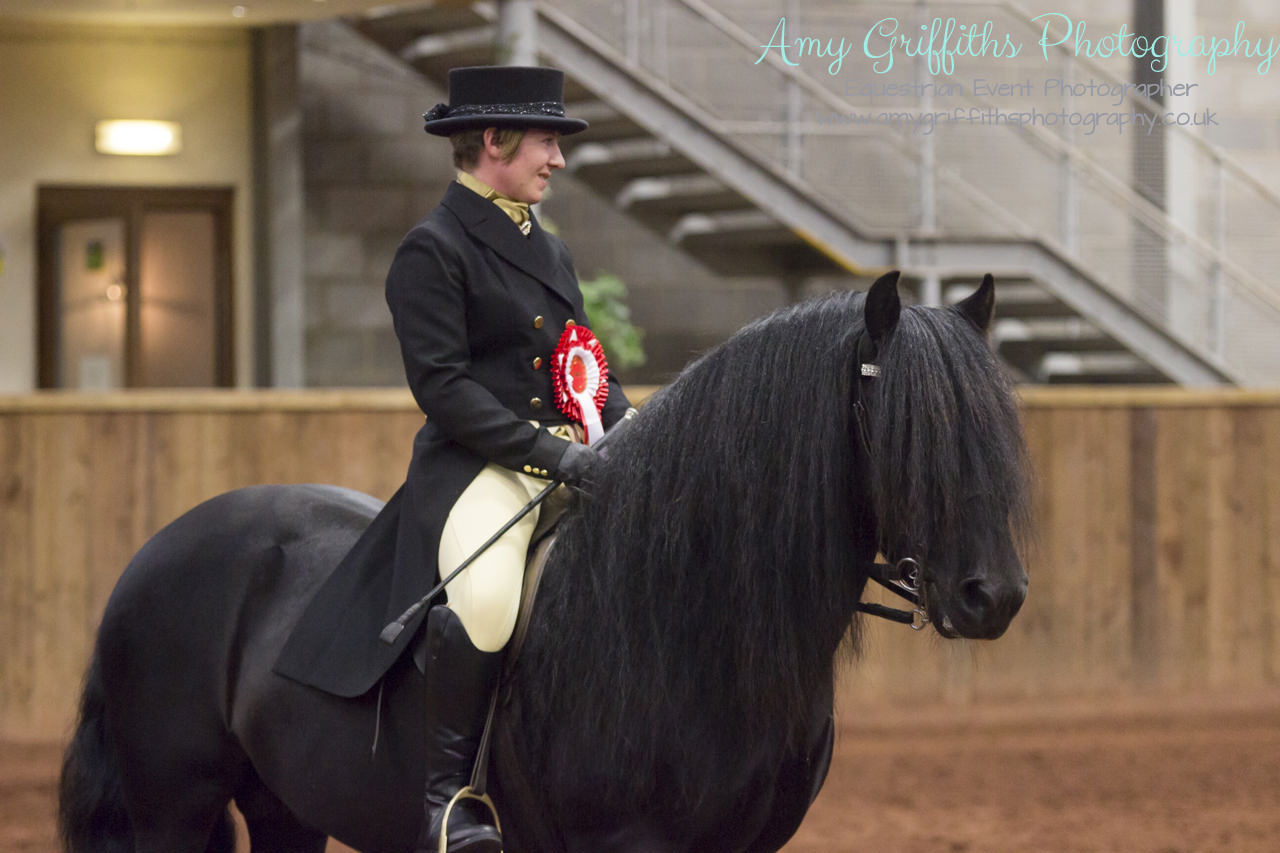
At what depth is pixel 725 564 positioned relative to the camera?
224cm

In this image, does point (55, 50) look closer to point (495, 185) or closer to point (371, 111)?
point (371, 111)

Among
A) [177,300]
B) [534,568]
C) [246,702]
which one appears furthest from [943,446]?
[177,300]

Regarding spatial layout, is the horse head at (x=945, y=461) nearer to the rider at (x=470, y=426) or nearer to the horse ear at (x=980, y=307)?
the horse ear at (x=980, y=307)

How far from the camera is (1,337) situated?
30.0ft

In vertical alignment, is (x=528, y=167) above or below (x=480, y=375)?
above

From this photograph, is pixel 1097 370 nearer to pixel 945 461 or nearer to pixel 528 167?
pixel 528 167

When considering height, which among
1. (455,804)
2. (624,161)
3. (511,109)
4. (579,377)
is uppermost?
(624,161)

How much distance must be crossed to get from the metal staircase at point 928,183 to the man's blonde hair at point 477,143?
613cm

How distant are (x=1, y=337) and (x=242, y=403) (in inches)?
158

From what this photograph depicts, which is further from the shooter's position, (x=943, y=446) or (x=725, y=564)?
(x=725, y=564)

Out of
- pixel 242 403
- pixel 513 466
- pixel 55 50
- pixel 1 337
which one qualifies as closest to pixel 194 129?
pixel 55 50

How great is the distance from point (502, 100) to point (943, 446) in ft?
3.41

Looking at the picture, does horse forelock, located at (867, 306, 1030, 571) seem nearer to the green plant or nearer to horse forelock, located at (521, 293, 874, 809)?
horse forelock, located at (521, 293, 874, 809)

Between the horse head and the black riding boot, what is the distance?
73cm
